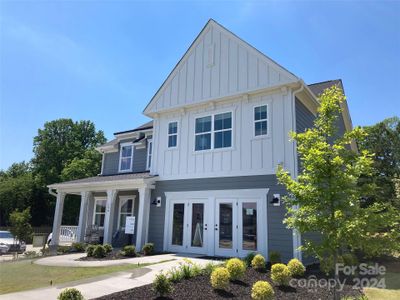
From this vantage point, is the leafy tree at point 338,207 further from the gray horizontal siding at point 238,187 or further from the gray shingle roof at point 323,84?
the gray shingle roof at point 323,84

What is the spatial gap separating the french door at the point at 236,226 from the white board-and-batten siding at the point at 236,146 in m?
1.29

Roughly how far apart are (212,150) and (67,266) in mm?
7371

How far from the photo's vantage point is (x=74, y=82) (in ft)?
53.9

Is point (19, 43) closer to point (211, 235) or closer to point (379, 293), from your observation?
point (211, 235)

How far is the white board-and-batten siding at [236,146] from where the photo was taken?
1202cm

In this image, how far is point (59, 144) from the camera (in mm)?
49281

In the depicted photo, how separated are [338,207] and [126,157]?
16317mm

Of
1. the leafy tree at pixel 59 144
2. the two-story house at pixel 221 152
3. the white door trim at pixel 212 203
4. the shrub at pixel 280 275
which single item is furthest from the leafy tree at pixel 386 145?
the leafy tree at pixel 59 144

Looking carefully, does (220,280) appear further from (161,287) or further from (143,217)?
(143,217)

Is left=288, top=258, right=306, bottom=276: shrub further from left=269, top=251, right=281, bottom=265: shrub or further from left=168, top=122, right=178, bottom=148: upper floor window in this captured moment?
left=168, top=122, right=178, bottom=148: upper floor window

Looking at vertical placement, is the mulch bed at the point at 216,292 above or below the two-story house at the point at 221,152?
below

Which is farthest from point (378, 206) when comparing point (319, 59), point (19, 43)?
point (19, 43)

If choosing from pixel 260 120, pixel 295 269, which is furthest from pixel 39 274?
pixel 260 120

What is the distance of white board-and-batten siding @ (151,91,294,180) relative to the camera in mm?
12023
